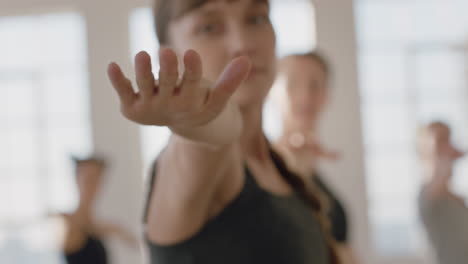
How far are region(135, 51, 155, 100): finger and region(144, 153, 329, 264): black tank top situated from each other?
3.5 inches

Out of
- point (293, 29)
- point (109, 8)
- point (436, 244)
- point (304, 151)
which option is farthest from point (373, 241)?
point (436, 244)

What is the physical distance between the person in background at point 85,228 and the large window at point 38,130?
356mm

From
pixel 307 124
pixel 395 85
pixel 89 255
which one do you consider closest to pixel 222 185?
pixel 307 124

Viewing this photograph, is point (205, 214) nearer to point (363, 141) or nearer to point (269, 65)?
point (269, 65)

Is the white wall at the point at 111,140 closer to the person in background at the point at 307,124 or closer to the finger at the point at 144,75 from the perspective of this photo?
the person in background at the point at 307,124

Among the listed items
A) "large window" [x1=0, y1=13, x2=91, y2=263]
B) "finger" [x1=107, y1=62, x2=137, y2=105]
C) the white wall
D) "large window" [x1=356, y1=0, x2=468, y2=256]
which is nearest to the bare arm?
"finger" [x1=107, y1=62, x2=137, y2=105]

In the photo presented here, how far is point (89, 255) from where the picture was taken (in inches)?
30.5

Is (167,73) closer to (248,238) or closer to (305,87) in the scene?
(248,238)

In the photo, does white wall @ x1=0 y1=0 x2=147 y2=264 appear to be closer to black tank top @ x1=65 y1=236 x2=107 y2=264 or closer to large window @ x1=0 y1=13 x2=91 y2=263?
large window @ x1=0 y1=13 x2=91 y2=263

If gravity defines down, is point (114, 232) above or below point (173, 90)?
below

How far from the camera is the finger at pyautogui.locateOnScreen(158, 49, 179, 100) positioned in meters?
0.08

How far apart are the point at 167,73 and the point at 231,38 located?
87 mm

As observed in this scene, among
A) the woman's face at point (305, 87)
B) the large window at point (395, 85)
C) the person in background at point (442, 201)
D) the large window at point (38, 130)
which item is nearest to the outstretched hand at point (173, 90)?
the person in background at point (442, 201)

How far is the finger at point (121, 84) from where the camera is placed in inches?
3.3
